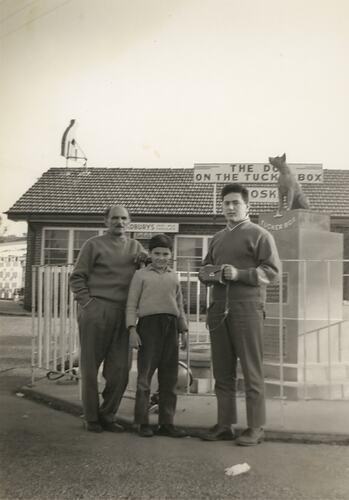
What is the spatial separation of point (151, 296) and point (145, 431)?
1049 millimetres

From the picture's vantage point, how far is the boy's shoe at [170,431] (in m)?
4.45

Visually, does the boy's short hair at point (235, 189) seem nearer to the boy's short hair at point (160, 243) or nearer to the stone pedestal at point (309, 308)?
the boy's short hair at point (160, 243)

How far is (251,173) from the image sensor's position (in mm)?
9875

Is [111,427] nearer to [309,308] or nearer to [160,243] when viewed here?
[160,243]

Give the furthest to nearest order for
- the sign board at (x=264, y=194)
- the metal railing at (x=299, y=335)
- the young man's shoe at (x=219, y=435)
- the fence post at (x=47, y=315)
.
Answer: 1. the sign board at (x=264, y=194)
2. the fence post at (x=47, y=315)
3. the metal railing at (x=299, y=335)
4. the young man's shoe at (x=219, y=435)

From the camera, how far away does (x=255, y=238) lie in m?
4.35

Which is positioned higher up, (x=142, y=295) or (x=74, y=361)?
(x=142, y=295)

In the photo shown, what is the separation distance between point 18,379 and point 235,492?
443 cm

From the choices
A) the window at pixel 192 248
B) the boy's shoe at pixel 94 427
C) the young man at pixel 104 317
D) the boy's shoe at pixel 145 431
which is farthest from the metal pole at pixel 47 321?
the window at pixel 192 248

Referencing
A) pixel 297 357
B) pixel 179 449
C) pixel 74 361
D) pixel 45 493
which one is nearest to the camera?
pixel 45 493

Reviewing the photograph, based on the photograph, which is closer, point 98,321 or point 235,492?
point 235,492

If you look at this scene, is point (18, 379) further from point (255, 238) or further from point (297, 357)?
point (255, 238)

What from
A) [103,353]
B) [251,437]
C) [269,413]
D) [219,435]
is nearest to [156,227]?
[269,413]

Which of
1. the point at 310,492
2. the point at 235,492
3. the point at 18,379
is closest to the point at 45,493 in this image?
the point at 235,492
